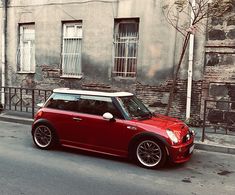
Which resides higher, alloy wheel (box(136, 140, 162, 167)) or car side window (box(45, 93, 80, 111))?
car side window (box(45, 93, 80, 111))

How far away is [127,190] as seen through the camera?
4949 millimetres

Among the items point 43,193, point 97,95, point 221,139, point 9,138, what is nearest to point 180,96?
point 221,139

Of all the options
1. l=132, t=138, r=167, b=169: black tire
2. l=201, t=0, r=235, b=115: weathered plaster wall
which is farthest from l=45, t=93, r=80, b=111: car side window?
l=201, t=0, r=235, b=115: weathered plaster wall

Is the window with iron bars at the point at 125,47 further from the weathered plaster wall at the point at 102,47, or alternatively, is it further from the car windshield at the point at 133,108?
the car windshield at the point at 133,108

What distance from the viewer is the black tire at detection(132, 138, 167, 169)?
240 inches

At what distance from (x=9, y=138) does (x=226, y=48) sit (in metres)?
7.07

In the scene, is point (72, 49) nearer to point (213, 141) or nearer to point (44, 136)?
point (44, 136)

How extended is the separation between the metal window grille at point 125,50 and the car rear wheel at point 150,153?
5697mm

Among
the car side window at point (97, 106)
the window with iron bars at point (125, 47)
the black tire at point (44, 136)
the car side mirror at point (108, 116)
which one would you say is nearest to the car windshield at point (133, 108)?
the car side window at point (97, 106)

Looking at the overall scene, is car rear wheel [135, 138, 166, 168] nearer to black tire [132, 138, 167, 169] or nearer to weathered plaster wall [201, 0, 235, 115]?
black tire [132, 138, 167, 169]

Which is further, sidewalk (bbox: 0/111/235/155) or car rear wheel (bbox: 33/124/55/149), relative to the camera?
sidewalk (bbox: 0/111/235/155)

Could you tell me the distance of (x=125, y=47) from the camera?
462 inches

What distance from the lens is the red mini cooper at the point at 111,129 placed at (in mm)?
6156

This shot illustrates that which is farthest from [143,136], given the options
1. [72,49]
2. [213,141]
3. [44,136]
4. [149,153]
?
[72,49]
